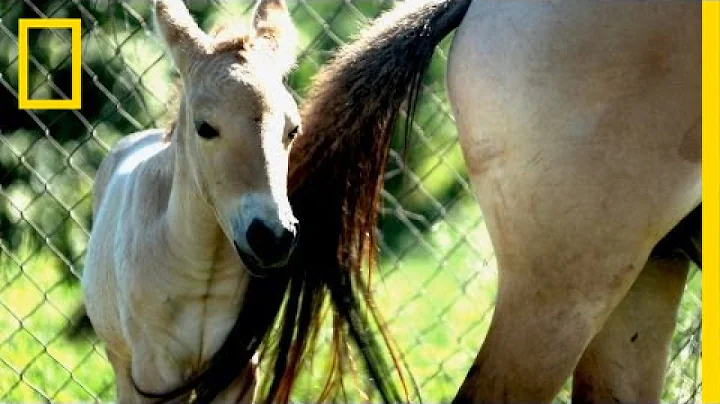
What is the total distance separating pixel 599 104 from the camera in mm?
2672

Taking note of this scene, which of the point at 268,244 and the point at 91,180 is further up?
the point at 268,244

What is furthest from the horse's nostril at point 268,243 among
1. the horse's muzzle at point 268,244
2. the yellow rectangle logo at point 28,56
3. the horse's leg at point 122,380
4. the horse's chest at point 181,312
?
the yellow rectangle logo at point 28,56

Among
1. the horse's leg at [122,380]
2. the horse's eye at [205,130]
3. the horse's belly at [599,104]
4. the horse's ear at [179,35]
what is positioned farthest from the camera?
the horse's leg at [122,380]

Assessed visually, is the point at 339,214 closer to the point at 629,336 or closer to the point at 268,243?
the point at 268,243

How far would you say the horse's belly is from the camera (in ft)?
8.67

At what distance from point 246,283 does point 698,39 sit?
3.28ft

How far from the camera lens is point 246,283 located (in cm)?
312

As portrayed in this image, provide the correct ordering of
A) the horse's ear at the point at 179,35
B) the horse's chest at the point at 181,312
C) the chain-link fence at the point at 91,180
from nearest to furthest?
the horse's ear at the point at 179,35, the horse's chest at the point at 181,312, the chain-link fence at the point at 91,180

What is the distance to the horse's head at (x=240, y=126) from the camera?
2.70 meters

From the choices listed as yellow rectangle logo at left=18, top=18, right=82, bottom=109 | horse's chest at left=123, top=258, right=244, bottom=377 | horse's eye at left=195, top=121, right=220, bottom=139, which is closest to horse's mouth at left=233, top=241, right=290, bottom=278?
horse's eye at left=195, top=121, right=220, bottom=139

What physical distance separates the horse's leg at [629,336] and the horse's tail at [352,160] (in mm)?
370

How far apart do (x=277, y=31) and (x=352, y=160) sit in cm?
27

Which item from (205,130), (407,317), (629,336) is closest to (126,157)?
(205,130)

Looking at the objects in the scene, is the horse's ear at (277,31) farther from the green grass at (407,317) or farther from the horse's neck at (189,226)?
the green grass at (407,317)
